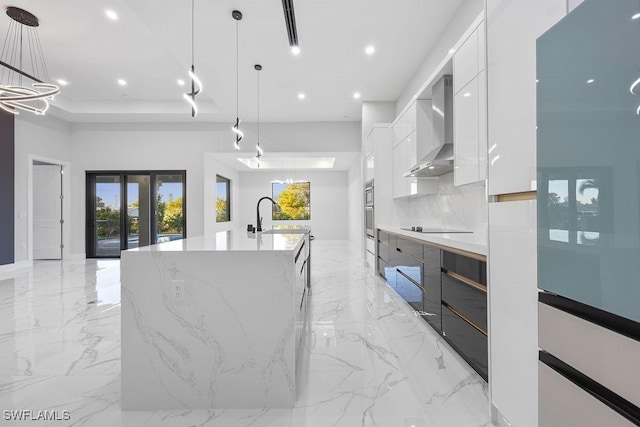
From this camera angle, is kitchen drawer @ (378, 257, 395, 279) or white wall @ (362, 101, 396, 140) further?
white wall @ (362, 101, 396, 140)

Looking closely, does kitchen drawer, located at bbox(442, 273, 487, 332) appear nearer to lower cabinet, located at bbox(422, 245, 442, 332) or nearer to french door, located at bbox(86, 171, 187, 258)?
lower cabinet, located at bbox(422, 245, 442, 332)

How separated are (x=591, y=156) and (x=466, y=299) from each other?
1268mm

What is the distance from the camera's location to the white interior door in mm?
6930

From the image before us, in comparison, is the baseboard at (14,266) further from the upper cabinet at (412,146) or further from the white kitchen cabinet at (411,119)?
the white kitchen cabinet at (411,119)

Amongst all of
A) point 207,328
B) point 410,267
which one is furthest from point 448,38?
point 207,328

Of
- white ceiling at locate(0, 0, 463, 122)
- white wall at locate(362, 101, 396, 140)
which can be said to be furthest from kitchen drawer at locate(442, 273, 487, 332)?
white wall at locate(362, 101, 396, 140)

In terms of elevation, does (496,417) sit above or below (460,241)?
below

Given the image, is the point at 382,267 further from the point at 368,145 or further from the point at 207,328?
the point at 207,328

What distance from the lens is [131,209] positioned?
7438 millimetres

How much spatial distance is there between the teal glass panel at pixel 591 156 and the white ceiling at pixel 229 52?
3041 millimetres

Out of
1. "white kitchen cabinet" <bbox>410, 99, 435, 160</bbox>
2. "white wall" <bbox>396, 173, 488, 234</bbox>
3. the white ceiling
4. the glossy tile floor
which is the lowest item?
the glossy tile floor

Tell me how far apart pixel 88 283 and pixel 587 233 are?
5.84 metres

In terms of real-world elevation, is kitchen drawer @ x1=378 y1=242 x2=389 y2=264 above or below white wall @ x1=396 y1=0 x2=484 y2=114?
below

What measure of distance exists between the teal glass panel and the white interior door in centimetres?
932
